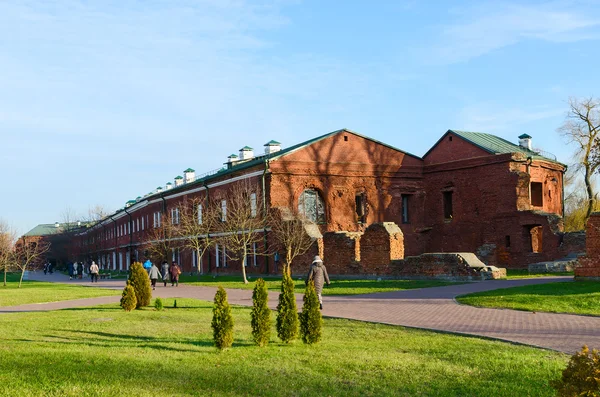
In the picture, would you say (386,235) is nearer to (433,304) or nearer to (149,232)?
(433,304)

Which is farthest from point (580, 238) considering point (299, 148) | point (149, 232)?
point (149, 232)

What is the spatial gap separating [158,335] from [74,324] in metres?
3.46

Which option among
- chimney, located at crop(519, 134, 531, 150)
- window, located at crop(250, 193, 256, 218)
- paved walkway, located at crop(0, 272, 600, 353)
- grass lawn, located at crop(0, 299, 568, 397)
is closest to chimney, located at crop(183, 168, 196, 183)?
window, located at crop(250, 193, 256, 218)

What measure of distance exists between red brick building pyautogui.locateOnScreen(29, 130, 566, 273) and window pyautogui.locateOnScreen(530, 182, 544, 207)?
65 mm

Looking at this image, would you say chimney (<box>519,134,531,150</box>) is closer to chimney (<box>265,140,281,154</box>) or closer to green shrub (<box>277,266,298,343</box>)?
chimney (<box>265,140,281,154</box>)

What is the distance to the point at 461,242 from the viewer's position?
139ft

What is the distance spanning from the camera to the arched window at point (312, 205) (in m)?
41.4

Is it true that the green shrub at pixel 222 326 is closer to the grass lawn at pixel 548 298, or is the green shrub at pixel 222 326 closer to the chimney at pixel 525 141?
the grass lawn at pixel 548 298

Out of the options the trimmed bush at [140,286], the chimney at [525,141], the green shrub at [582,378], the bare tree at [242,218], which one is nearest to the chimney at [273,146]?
the bare tree at [242,218]

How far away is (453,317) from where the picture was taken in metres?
15.3

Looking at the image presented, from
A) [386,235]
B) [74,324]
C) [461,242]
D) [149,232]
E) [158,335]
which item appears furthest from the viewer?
[149,232]

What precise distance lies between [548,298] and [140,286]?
38.0ft

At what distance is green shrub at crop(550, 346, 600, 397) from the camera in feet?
16.5

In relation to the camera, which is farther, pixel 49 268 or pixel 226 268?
pixel 49 268
